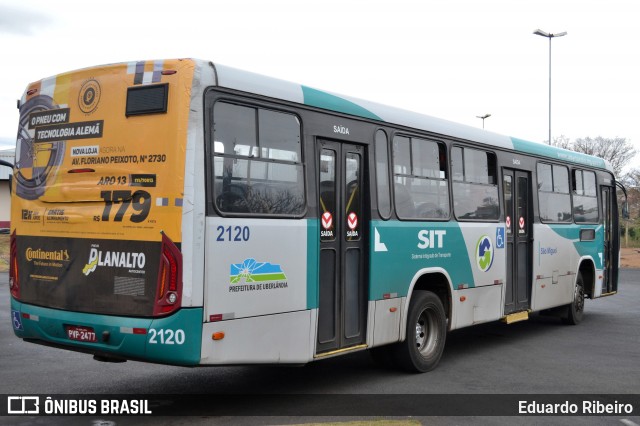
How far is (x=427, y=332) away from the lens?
375 inches

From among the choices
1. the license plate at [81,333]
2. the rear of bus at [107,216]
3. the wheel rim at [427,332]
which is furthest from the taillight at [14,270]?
the wheel rim at [427,332]

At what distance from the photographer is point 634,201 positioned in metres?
52.3

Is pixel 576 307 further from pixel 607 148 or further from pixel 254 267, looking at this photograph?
pixel 607 148

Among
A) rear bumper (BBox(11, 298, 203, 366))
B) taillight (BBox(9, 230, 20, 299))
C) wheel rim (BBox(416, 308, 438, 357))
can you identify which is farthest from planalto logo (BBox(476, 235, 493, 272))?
taillight (BBox(9, 230, 20, 299))

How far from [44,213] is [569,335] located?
9187mm

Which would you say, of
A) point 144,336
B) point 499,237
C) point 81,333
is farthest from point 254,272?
point 499,237

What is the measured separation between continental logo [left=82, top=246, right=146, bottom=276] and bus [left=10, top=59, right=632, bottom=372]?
0.6 inches

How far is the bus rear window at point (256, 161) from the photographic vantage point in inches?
256

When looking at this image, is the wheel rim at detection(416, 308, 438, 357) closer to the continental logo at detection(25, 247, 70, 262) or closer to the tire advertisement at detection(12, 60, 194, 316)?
the tire advertisement at detection(12, 60, 194, 316)

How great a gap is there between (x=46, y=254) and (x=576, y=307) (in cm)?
1024

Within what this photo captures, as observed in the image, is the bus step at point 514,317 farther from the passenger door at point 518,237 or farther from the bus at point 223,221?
the bus at point 223,221

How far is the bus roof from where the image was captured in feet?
22.1

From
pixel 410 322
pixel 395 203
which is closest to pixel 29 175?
pixel 395 203

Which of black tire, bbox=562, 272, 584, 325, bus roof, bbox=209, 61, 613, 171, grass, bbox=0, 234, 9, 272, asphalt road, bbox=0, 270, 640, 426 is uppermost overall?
bus roof, bbox=209, 61, 613, 171
